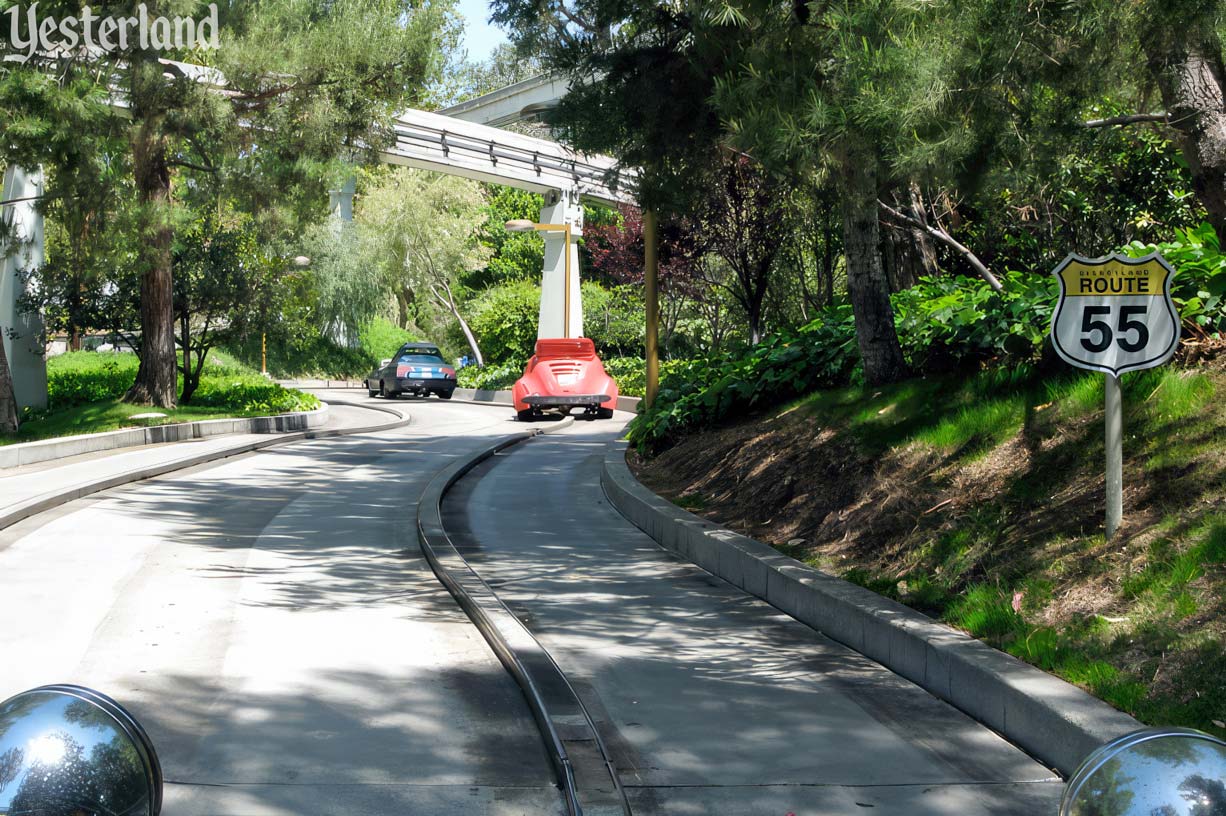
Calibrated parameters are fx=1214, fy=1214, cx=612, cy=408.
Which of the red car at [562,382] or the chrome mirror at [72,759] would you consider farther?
the red car at [562,382]

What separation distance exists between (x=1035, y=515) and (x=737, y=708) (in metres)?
2.49

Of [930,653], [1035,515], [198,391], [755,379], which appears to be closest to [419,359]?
[198,391]

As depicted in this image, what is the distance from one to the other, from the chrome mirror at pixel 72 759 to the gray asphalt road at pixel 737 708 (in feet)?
6.25

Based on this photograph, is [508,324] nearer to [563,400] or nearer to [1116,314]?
[563,400]

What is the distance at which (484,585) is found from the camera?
829 centimetres

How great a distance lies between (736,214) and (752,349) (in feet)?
21.1

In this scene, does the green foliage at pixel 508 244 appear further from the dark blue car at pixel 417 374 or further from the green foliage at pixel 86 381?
the green foliage at pixel 86 381

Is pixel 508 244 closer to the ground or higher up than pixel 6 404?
higher up

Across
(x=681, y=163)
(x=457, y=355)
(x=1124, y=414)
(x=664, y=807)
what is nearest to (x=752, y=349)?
(x=681, y=163)

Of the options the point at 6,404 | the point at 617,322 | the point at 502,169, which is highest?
the point at 502,169

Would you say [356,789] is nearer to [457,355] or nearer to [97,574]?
[97,574]

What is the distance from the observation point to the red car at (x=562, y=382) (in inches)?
1071

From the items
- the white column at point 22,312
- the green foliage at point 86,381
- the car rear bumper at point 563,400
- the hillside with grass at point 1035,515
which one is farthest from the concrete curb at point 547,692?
the green foliage at point 86,381

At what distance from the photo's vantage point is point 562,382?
27.3 m
